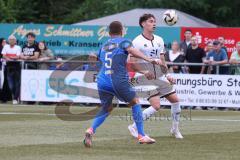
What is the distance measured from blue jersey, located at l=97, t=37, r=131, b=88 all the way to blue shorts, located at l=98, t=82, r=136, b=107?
5 centimetres

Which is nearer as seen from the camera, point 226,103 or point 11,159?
point 11,159

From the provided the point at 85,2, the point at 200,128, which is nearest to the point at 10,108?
the point at 200,128

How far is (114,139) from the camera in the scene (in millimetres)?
14227

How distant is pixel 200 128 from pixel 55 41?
14.8m

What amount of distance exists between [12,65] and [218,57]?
6.63 m

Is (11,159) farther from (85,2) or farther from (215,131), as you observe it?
(85,2)

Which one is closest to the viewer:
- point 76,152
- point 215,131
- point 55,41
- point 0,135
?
point 76,152

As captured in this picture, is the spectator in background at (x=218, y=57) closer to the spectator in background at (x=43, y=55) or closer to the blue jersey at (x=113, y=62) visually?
the spectator in background at (x=43, y=55)

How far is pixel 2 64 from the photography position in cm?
2630

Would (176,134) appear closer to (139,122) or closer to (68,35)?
(139,122)

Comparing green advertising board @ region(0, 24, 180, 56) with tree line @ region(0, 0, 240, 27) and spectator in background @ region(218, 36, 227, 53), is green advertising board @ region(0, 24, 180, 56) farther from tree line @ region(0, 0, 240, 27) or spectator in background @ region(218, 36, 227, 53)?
tree line @ region(0, 0, 240, 27)

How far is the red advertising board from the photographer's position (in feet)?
91.1

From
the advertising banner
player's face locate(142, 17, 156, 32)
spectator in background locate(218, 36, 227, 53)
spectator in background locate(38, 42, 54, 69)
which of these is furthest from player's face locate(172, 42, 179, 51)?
player's face locate(142, 17, 156, 32)

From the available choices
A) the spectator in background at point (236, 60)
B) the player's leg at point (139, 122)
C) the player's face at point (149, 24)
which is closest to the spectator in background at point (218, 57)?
the spectator in background at point (236, 60)
